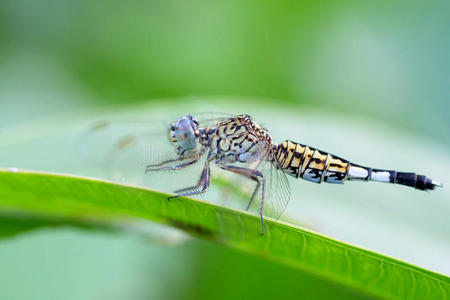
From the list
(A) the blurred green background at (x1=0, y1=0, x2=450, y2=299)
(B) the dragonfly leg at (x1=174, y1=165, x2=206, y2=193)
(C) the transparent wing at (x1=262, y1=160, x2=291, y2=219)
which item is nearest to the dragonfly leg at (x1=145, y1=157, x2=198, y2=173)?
(B) the dragonfly leg at (x1=174, y1=165, x2=206, y2=193)

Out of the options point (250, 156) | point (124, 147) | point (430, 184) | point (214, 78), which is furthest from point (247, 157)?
point (214, 78)

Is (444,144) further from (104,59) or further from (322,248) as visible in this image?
(104,59)

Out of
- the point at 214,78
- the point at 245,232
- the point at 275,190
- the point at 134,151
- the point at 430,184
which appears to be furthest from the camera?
the point at 214,78

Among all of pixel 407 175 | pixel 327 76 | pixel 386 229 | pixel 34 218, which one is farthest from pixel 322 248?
pixel 327 76

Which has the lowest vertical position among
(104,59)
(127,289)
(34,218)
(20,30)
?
(127,289)

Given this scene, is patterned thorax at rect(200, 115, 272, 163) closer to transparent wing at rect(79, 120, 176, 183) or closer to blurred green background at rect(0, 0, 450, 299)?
transparent wing at rect(79, 120, 176, 183)

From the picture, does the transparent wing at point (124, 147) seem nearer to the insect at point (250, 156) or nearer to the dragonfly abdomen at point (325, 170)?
the insect at point (250, 156)

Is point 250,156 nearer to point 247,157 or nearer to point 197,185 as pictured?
point 247,157
